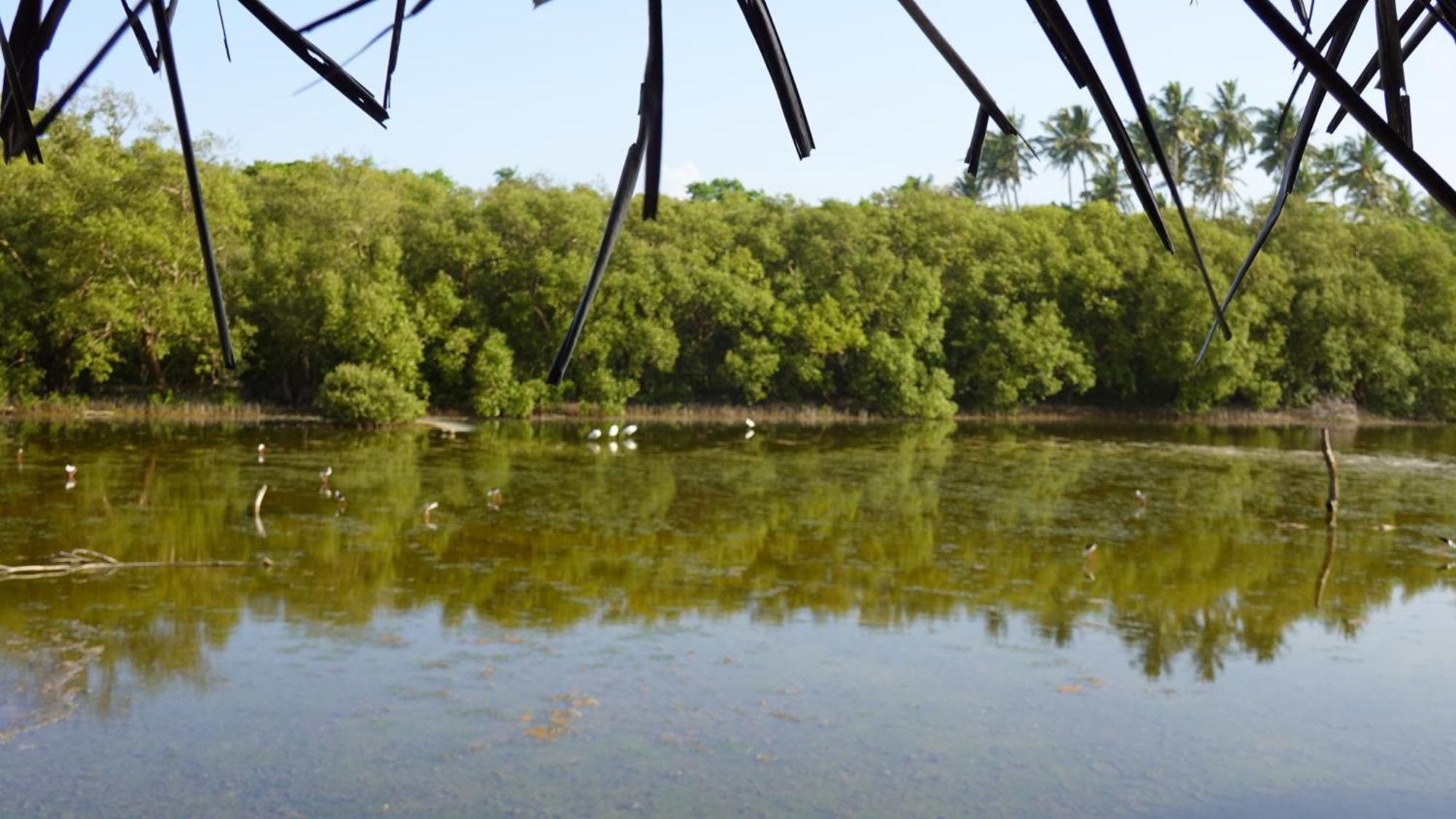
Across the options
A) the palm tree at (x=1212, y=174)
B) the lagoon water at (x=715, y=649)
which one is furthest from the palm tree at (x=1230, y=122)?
the lagoon water at (x=715, y=649)

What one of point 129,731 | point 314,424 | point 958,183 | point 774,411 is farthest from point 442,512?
point 958,183

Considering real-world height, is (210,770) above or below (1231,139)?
below

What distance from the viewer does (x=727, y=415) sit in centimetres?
3825

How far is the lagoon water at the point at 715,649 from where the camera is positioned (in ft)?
28.0

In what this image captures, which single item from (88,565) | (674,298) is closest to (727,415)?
(674,298)

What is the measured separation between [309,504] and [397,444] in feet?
31.6

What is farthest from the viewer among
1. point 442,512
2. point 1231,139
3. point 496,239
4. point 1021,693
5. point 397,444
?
point 1231,139

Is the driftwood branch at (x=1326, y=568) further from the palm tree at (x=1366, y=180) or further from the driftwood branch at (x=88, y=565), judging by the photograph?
the palm tree at (x=1366, y=180)

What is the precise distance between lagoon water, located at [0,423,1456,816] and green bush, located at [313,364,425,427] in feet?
32.2

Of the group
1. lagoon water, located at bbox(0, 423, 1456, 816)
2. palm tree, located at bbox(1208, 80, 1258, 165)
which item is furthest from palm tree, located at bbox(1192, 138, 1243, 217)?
lagoon water, located at bbox(0, 423, 1456, 816)

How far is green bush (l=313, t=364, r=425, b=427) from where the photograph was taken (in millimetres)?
32625

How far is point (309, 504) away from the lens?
62.0 ft

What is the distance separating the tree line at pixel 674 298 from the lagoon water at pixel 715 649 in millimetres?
11845

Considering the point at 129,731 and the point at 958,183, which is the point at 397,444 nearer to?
the point at 129,731
